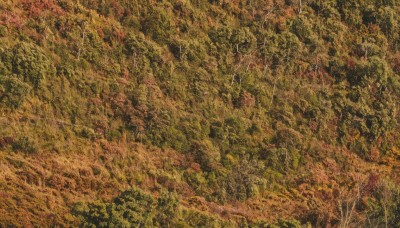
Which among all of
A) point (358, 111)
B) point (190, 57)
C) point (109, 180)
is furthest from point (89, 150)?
point (358, 111)

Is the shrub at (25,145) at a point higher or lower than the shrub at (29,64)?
lower

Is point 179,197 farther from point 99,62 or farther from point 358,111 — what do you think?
point 358,111

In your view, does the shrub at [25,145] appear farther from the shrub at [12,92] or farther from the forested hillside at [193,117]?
the shrub at [12,92]

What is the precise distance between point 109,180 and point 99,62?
7743 millimetres

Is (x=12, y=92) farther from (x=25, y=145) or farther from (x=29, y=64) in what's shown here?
(x=25, y=145)

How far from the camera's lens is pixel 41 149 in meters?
22.3

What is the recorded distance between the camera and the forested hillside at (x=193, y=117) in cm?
2144

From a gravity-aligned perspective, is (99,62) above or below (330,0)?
below

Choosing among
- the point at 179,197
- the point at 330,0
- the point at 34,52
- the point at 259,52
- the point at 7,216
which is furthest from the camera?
the point at 330,0

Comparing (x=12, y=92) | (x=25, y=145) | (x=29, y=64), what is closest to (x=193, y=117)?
(x=29, y=64)

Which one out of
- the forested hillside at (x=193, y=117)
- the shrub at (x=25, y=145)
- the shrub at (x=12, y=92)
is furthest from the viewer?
the shrub at (x=12, y=92)

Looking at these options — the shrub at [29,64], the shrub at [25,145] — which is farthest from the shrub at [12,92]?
the shrub at [25,145]

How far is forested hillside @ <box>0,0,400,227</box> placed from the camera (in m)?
21.4

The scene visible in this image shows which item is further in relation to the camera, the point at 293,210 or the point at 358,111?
the point at 358,111
